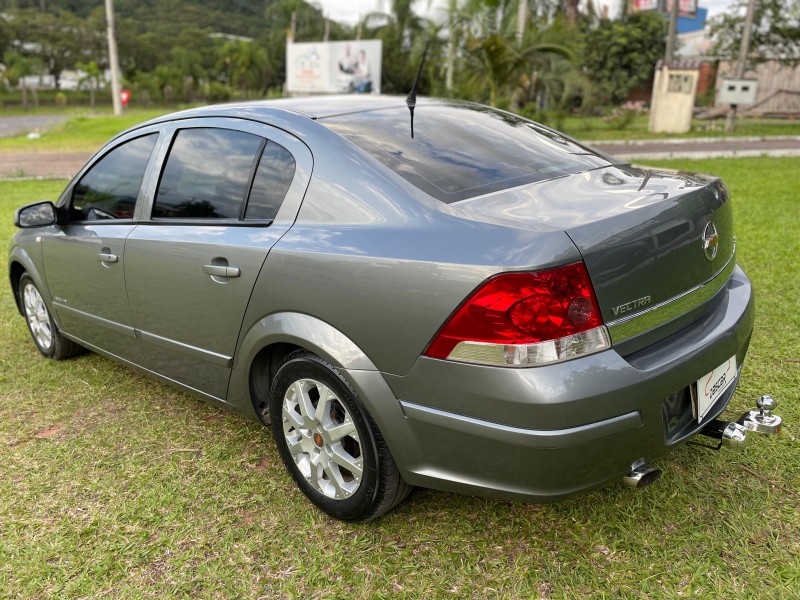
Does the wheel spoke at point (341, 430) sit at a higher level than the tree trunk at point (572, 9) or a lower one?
lower

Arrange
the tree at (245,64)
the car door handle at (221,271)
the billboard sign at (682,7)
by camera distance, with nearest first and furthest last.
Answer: the car door handle at (221,271) → the billboard sign at (682,7) → the tree at (245,64)

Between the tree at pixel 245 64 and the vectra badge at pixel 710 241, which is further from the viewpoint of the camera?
the tree at pixel 245 64

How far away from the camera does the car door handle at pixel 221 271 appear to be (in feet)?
8.70

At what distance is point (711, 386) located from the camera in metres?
2.36

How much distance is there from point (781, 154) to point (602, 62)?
24381 mm

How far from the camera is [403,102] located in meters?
3.19

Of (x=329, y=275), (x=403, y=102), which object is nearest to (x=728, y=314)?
(x=329, y=275)

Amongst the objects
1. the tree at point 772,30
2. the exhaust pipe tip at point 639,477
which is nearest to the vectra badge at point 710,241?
the exhaust pipe tip at point 639,477

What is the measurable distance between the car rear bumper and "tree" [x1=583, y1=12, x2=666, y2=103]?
1369 inches

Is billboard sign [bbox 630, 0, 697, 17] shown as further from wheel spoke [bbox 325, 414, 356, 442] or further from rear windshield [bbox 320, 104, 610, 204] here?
wheel spoke [bbox 325, 414, 356, 442]

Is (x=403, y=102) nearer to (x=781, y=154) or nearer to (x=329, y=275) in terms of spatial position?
(x=329, y=275)

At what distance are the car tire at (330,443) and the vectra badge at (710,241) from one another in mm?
1297

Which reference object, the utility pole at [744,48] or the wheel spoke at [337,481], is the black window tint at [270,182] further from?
the utility pole at [744,48]

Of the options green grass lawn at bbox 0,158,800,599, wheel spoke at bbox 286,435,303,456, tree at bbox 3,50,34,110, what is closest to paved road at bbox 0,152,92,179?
green grass lawn at bbox 0,158,800,599
